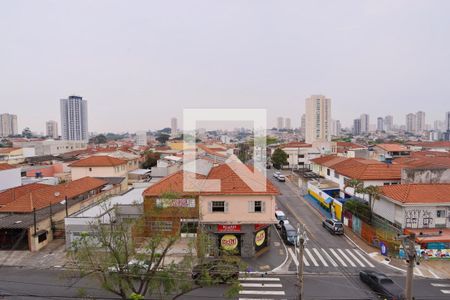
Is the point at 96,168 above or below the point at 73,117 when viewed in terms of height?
below

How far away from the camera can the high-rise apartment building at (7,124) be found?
556 ft

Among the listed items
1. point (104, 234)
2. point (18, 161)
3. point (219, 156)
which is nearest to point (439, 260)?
point (104, 234)

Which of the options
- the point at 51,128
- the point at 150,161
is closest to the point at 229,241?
the point at 150,161

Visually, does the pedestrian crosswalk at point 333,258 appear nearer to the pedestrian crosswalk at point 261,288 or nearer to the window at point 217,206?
the pedestrian crosswalk at point 261,288

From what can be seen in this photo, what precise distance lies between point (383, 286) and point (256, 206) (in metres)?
8.07

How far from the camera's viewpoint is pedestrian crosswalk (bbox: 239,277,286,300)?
46.1 ft

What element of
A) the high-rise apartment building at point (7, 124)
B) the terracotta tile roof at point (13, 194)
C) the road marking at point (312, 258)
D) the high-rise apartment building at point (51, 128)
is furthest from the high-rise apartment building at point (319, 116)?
the high-rise apartment building at point (7, 124)

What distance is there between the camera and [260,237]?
63.8ft

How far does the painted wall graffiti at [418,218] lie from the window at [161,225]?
16.3 m

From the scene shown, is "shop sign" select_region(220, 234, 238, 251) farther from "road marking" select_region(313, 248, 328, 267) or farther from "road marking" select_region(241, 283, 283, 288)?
"road marking" select_region(313, 248, 328, 267)

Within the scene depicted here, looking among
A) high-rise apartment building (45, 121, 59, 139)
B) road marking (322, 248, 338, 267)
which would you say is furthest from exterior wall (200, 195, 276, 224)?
high-rise apartment building (45, 121, 59, 139)

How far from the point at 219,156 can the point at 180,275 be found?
3470 cm

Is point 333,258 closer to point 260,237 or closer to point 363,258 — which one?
point 363,258

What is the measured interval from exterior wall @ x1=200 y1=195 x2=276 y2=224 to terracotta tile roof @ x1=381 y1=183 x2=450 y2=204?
9456 millimetres
